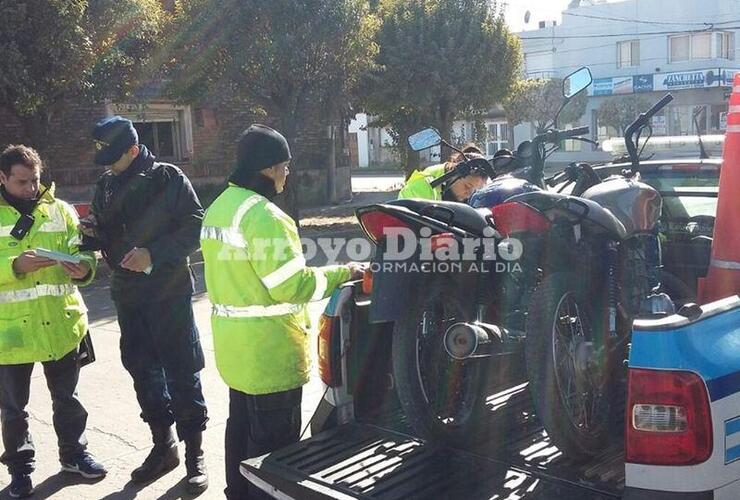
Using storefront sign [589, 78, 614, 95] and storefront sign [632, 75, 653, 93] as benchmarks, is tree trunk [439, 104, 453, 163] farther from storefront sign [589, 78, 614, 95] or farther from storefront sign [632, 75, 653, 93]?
storefront sign [589, 78, 614, 95]

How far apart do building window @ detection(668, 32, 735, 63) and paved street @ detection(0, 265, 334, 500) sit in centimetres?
3863

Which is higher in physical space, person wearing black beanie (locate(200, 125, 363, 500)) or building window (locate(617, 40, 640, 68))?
building window (locate(617, 40, 640, 68))

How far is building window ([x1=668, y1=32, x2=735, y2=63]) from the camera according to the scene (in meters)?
39.6

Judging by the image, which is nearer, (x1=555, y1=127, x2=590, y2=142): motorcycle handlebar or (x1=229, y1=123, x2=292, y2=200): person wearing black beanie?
(x1=229, y1=123, x2=292, y2=200): person wearing black beanie

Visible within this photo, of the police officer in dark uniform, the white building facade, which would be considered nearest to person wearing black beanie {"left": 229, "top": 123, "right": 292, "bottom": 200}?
the police officer in dark uniform

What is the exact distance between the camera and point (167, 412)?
4387 mm

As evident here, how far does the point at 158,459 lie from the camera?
4434 millimetres

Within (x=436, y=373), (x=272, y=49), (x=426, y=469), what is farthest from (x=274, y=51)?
(x=426, y=469)

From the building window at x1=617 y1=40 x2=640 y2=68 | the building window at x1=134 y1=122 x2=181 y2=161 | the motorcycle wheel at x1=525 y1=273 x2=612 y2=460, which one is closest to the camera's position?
the motorcycle wheel at x1=525 y1=273 x2=612 y2=460

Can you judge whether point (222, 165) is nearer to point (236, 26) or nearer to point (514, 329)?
point (236, 26)

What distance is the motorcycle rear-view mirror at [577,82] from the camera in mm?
4410

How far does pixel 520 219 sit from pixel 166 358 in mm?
2143

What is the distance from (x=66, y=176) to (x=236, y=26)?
569 centimetres

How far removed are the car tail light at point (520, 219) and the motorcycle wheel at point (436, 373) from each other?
13.6 inches
